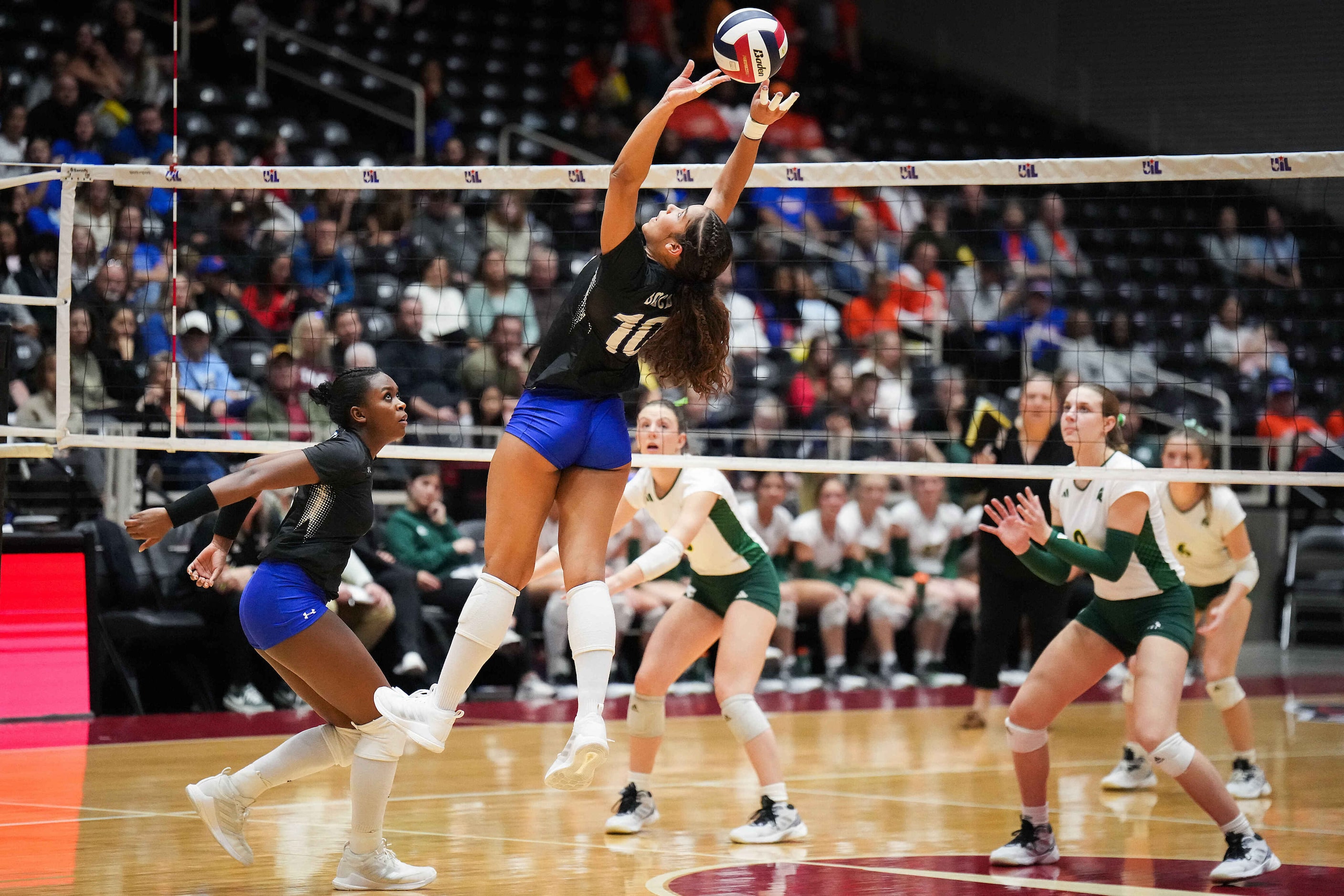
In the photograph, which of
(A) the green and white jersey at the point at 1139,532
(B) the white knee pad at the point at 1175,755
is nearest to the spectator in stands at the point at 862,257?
(A) the green and white jersey at the point at 1139,532

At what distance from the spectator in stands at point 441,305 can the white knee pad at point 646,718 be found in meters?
4.30

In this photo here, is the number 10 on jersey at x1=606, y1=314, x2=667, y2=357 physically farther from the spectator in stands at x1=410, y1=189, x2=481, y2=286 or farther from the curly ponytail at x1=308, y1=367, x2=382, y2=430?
the spectator in stands at x1=410, y1=189, x2=481, y2=286

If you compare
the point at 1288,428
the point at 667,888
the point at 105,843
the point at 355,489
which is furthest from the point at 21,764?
the point at 1288,428

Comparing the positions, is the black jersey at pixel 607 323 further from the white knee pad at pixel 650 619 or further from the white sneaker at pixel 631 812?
the white knee pad at pixel 650 619

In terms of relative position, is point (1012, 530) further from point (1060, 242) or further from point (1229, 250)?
point (1229, 250)

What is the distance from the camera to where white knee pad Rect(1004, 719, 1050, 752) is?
564 cm

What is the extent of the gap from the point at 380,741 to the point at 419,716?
326 millimetres

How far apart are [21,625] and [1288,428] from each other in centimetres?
1058

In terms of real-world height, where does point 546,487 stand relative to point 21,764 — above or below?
above

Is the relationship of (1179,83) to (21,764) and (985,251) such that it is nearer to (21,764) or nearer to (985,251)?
(985,251)

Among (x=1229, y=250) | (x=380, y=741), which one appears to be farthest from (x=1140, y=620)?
(x=1229, y=250)

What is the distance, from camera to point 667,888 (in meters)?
5.05

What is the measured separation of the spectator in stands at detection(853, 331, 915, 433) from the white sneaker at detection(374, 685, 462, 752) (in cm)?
764

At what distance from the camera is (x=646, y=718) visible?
631cm
